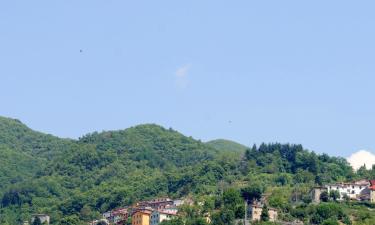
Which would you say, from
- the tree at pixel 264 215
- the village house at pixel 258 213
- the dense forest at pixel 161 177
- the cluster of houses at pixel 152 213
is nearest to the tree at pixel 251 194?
the dense forest at pixel 161 177

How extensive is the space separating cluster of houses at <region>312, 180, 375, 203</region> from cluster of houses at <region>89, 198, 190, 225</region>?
1220 cm

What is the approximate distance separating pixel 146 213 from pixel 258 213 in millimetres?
13021

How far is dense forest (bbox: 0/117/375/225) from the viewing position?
95.0 meters

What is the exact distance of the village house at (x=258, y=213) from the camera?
297ft

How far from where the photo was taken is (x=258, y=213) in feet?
298

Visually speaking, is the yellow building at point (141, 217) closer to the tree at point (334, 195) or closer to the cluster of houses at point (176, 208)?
the cluster of houses at point (176, 208)

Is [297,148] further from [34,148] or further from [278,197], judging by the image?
[34,148]

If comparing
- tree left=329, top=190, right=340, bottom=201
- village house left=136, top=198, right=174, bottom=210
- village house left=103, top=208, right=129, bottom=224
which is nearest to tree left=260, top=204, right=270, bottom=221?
tree left=329, top=190, right=340, bottom=201

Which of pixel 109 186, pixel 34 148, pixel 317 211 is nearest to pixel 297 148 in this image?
pixel 109 186

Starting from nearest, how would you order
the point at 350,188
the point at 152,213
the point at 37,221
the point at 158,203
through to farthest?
the point at 152,213, the point at 350,188, the point at 158,203, the point at 37,221

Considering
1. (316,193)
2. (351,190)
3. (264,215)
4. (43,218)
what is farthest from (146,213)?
(351,190)

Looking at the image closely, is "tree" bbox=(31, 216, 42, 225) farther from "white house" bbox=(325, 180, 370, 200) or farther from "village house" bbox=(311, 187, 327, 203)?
"white house" bbox=(325, 180, 370, 200)

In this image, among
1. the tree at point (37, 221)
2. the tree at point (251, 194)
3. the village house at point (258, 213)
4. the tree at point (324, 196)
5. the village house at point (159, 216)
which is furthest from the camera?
the tree at point (37, 221)

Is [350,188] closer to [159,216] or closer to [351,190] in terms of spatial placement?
[351,190]
